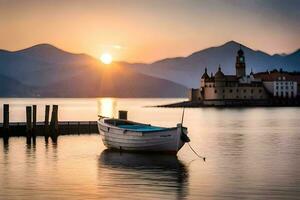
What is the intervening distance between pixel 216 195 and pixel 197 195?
0.90 meters

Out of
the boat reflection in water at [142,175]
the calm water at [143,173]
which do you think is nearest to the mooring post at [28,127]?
the calm water at [143,173]

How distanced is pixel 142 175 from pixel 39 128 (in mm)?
30109

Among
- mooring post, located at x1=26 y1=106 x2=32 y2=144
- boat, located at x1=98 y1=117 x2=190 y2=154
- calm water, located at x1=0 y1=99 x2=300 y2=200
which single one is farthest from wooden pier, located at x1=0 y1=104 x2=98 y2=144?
boat, located at x1=98 y1=117 x2=190 y2=154

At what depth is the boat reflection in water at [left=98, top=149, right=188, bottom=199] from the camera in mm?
30547

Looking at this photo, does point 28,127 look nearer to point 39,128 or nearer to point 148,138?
point 39,128

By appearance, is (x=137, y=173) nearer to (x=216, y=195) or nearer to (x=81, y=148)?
(x=216, y=195)

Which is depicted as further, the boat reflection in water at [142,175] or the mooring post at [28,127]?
the mooring post at [28,127]

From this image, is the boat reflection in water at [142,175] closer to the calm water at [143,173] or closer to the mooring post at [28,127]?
the calm water at [143,173]

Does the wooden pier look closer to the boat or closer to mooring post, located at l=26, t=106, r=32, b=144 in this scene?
mooring post, located at l=26, t=106, r=32, b=144

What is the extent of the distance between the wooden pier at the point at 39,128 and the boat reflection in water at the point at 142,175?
14.1 metres

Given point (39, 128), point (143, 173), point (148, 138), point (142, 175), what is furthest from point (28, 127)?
point (142, 175)

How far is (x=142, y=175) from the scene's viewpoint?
36688 millimetres

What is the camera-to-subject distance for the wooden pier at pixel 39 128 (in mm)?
61094

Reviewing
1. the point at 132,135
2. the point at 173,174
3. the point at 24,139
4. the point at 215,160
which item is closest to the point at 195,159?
the point at 215,160
